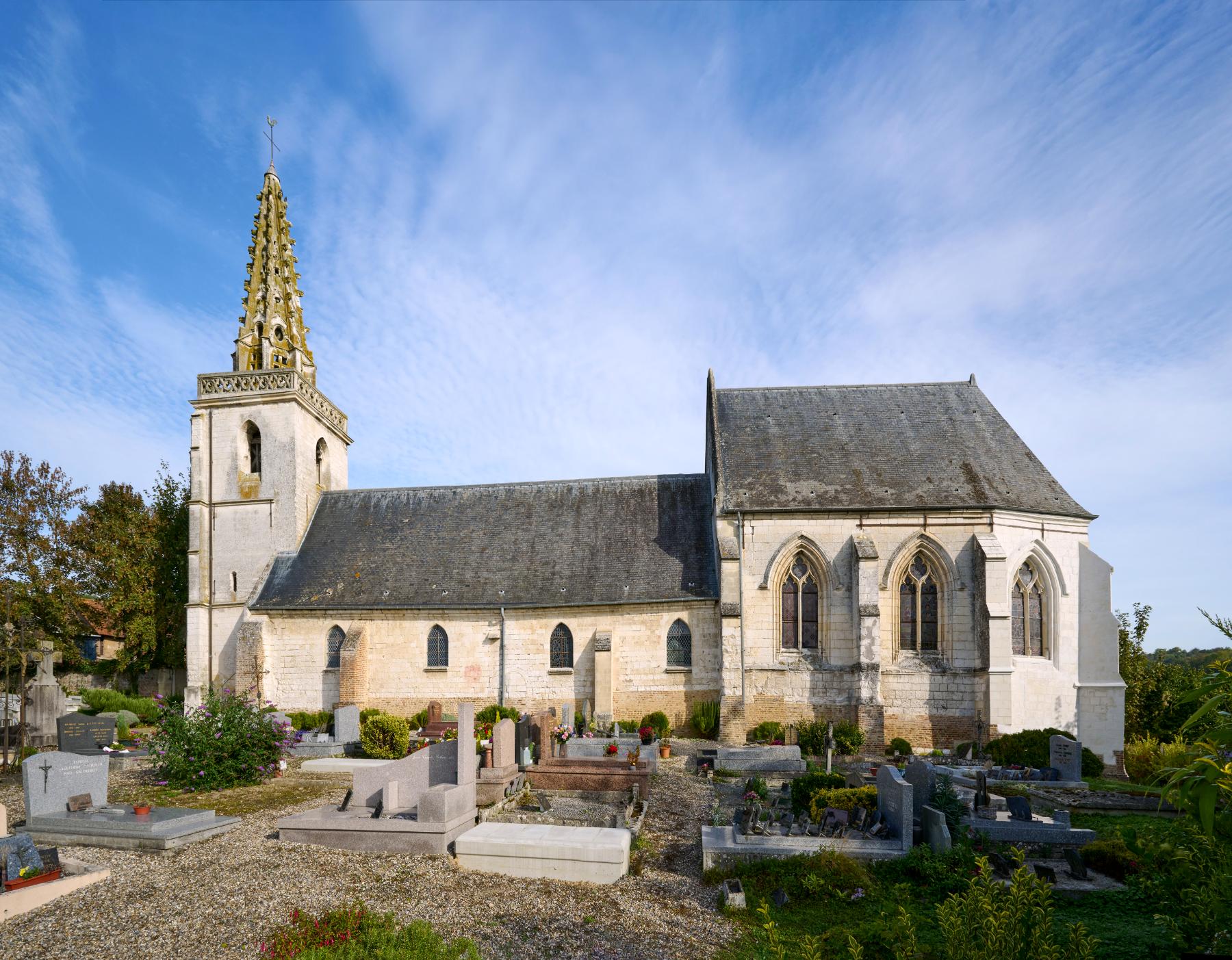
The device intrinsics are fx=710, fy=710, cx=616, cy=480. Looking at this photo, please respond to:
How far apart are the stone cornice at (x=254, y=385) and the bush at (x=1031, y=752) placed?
2517 cm

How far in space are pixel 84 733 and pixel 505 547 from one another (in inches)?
493

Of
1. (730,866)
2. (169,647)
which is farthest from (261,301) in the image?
(730,866)

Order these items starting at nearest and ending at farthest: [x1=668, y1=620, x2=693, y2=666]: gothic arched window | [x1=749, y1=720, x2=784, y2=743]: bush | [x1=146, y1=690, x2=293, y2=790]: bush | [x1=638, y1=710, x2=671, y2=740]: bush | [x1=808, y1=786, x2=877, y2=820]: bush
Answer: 1. [x1=808, y1=786, x2=877, y2=820]: bush
2. [x1=146, y1=690, x2=293, y2=790]: bush
3. [x1=749, y1=720, x2=784, y2=743]: bush
4. [x1=638, y1=710, x2=671, y2=740]: bush
5. [x1=668, y1=620, x2=693, y2=666]: gothic arched window

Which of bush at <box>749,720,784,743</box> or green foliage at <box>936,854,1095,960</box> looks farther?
bush at <box>749,720,784,743</box>

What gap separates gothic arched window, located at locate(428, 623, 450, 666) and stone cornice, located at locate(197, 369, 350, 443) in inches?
400

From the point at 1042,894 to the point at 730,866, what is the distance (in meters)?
6.19

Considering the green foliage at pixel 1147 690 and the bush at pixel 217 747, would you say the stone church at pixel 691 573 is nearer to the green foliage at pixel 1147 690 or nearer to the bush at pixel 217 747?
the green foliage at pixel 1147 690

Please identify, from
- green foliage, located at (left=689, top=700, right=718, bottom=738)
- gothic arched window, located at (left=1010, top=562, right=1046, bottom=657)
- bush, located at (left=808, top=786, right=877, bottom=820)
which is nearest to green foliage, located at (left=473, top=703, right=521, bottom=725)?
green foliage, located at (left=689, top=700, right=718, bottom=738)

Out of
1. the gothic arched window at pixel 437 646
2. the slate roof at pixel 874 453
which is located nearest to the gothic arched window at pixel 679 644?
the slate roof at pixel 874 453

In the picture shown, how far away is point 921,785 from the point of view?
11.7 m

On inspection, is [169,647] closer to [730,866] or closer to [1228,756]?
[730,866]

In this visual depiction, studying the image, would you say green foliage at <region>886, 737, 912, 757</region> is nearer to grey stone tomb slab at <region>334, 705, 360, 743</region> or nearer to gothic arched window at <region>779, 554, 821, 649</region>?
gothic arched window at <region>779, 554, 821, 649</region>

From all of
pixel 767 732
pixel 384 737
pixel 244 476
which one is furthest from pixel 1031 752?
pixel 244 476

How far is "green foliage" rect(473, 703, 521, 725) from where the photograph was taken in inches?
862
